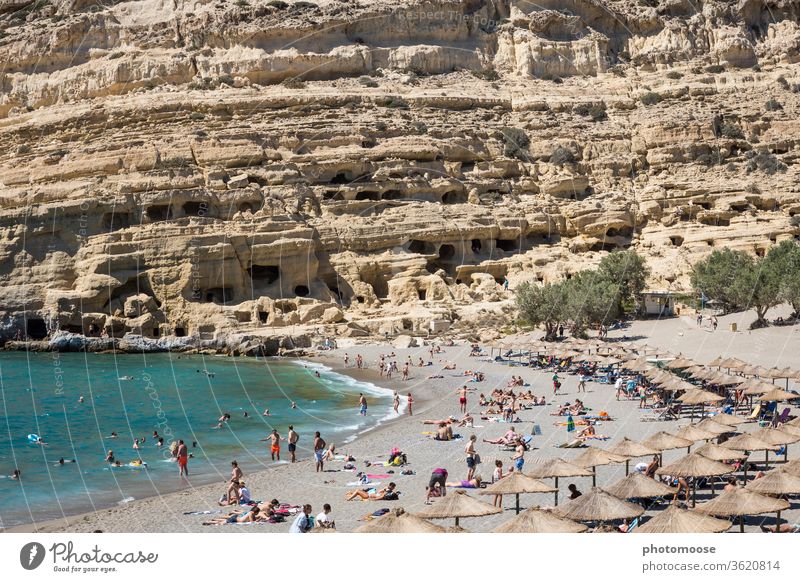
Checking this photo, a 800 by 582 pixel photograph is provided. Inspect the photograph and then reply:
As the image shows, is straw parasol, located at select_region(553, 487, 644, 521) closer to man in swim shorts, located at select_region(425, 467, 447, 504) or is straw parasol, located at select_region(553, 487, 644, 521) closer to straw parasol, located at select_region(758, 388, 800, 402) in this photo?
man in swim shorts, located at select_region(425, 467, 447, 504)

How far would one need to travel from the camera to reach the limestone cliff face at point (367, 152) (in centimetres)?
5612

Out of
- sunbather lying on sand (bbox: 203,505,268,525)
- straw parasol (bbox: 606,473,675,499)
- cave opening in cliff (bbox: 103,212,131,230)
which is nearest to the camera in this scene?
straw parasol (bbox: 606,473,675,499)

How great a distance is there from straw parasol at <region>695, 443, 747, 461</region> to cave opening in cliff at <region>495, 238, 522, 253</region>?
42999 millimetres

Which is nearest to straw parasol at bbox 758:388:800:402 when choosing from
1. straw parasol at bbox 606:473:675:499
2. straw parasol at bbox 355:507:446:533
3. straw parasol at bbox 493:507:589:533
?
straw parasol at bbox 606:473:675:499

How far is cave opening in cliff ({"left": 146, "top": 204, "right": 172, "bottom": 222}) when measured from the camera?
58188mm

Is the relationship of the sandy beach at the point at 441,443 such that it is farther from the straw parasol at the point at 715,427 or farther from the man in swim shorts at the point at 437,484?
the straw parasol at the point at 715,427

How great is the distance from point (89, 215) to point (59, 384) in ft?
53.4

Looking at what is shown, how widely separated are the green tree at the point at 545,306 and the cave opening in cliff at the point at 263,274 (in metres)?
16.2

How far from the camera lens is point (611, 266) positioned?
53875 millimetres

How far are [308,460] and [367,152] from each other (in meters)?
39.0

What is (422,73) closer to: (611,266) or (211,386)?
(611,266)

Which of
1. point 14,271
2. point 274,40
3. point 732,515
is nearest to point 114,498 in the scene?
point 732,515

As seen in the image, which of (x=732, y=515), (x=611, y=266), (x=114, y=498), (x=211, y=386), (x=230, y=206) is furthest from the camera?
(x=230, y=206)

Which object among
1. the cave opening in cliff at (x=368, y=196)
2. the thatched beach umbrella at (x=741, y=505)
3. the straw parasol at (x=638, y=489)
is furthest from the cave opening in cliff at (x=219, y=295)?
the thatched beach umbrella at (x=741, y=505)
